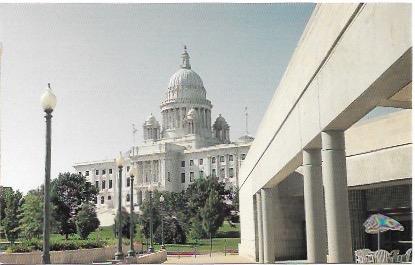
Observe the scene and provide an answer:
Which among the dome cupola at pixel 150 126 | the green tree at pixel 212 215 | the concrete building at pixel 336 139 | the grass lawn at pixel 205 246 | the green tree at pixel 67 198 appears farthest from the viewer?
the green tree at pixel 212 215

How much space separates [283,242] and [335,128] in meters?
13.3

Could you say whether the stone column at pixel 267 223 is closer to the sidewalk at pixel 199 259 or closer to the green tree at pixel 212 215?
the sidewalk at pixel 199 259

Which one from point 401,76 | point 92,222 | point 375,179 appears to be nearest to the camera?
point 401,76

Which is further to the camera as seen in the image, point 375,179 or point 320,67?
point 375,179

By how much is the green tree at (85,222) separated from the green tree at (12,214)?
4054 mm

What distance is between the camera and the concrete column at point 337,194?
9.23m

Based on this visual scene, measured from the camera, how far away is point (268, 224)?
62.4 ft

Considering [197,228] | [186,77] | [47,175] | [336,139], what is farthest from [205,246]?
[47,175]

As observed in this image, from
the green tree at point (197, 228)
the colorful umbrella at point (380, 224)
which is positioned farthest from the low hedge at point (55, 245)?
the colorful umbrella at point (380, 224)

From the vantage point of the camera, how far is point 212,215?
20.8m

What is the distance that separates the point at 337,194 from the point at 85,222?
1097cm

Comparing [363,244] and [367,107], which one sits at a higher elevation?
[367,107]

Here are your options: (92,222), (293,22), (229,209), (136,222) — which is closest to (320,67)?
(293,22)

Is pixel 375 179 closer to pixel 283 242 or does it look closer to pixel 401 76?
pixel 283 242
